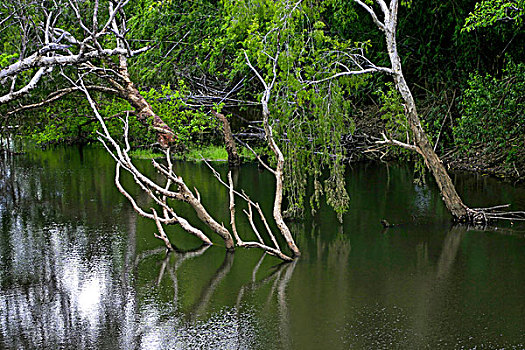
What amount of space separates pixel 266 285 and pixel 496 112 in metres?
9.99

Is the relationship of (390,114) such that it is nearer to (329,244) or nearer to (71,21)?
(329,244)

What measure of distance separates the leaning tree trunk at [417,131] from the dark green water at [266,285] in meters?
0.55

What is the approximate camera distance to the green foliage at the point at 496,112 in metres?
15.4

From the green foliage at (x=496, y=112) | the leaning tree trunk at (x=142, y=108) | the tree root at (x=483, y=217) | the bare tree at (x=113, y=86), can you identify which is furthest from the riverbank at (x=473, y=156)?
the bare tree at (x=113, y=86)

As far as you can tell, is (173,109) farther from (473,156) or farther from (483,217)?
(483,217)

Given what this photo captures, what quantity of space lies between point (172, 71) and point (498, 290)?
13565mm

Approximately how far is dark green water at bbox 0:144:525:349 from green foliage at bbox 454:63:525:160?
9.83 feet

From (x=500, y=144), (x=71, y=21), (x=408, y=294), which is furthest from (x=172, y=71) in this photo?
(x=408, y=294)

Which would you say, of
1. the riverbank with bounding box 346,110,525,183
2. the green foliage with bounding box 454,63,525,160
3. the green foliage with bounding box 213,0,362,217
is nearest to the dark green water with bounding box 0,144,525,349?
the green foliage with bounding box 213,0,362,217

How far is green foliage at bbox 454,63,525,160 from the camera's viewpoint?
606 inches

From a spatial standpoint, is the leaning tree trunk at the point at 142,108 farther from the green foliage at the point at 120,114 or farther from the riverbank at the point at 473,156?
the riverbank at the point at 473,156

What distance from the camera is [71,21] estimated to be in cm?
1714

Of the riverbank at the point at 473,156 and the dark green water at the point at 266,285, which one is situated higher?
the riverbank at the point at 473,156

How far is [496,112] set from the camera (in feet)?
51.6
